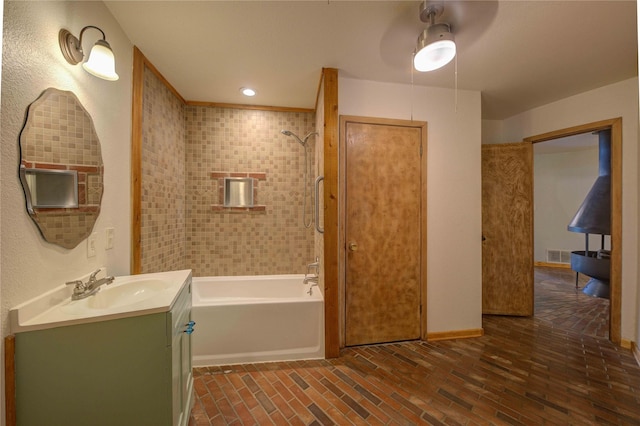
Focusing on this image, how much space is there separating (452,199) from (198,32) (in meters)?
2.59

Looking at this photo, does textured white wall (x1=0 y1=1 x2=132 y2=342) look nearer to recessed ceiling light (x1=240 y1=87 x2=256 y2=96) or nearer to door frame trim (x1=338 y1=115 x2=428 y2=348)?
recessed ceiling light (x1=240 y1=87 x2=256 y2=96)

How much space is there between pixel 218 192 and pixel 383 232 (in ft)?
6.43

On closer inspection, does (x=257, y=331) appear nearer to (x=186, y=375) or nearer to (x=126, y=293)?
(x=186, y=375)

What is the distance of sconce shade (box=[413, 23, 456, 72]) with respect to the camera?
1417mm

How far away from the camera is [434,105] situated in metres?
2.37

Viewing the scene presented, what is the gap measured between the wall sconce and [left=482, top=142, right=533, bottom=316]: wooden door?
3.55 meters

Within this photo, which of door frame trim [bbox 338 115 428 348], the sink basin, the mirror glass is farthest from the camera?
door frame trim [bbox 338 115 428 348]

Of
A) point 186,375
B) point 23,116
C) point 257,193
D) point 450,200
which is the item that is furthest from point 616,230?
point 23,116

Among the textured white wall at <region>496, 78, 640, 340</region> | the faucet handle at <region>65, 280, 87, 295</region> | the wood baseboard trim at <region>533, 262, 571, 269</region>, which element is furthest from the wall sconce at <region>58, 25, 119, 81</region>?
the wood baseboard trim at <region>533, 262, 571, 269</region>

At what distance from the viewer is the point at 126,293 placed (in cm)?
141

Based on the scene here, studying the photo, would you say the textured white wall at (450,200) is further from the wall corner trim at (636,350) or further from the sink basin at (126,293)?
the sink basin at (126,293)

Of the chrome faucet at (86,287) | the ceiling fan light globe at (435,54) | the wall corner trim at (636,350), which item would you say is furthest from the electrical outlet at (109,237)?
the wall corner trim at (636,350)

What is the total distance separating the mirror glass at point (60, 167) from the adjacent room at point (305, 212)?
0.03 feet

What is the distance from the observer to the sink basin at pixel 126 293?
50.8 inches
